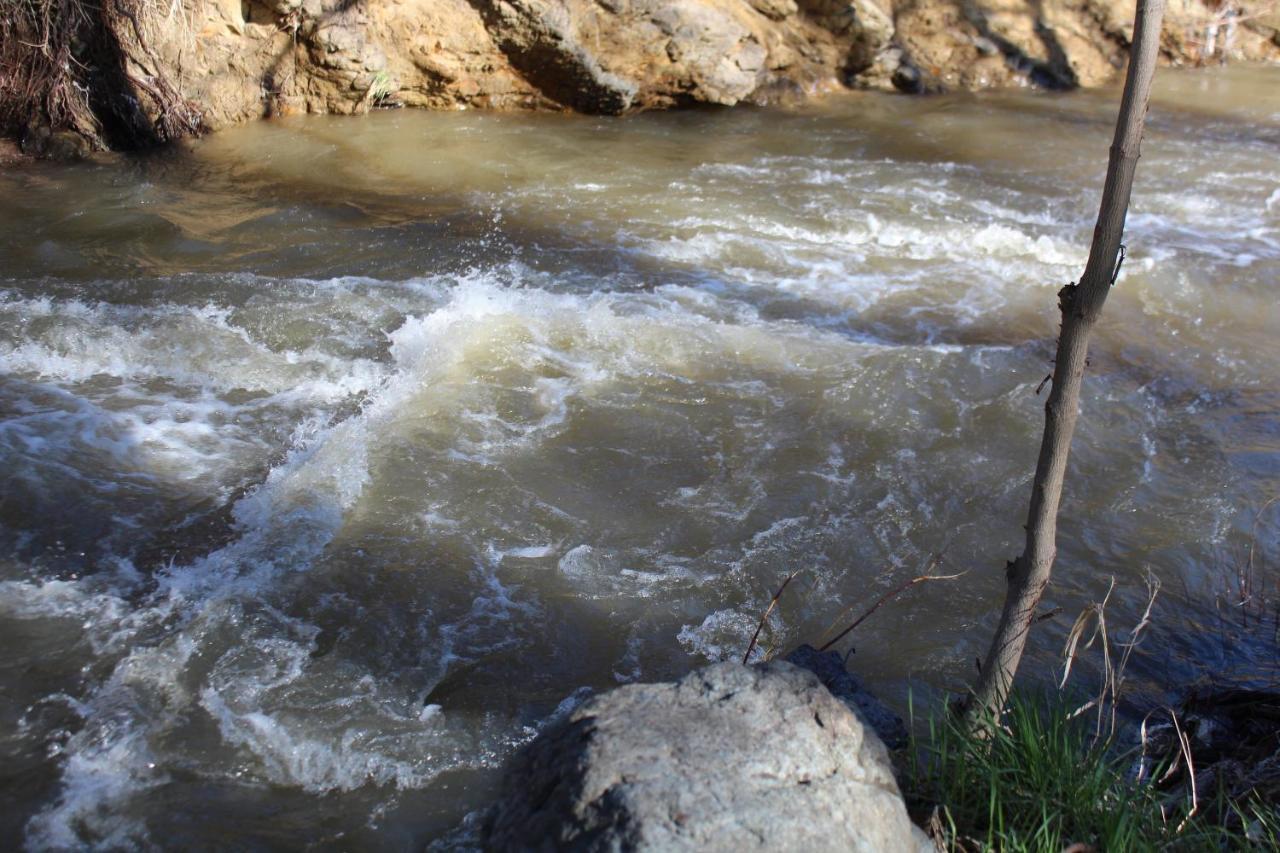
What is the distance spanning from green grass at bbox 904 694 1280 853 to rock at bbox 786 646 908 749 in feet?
0.23

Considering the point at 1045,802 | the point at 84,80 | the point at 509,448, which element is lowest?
the point at 509,448

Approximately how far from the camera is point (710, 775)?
6.25ft

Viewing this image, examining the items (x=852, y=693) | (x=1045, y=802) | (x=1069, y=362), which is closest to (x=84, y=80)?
(x=852, y=693)

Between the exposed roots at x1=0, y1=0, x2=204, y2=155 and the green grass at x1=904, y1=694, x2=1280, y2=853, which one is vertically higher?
the exposed roots at x1=0, y1=0, x2=204, y2=155

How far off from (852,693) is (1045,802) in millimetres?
489

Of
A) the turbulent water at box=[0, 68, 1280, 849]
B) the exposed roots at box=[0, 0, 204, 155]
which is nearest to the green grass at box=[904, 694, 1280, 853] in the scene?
the turbulent water at box=[0, 68, 1280, 849]

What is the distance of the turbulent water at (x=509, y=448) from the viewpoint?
2900 mm

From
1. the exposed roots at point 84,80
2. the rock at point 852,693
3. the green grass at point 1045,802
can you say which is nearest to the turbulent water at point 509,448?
the exposed roots at point 84,80

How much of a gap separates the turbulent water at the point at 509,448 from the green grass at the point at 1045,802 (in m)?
0.63

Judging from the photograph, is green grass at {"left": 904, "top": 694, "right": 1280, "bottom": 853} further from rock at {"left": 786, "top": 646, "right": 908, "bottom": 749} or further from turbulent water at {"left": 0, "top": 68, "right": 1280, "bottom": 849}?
turbulent water at {"left": 0, "top": 68, "right": 1280, "bottom": 849}

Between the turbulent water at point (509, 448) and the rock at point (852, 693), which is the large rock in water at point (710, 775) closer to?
the rock at point (852, 693)

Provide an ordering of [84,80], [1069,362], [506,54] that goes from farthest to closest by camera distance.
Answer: [506,54], [84,80], [1069,362]

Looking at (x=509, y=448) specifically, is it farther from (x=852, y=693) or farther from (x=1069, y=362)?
(x=1069, y=362)

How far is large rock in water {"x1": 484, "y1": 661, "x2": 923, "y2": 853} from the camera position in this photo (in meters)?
1.82
